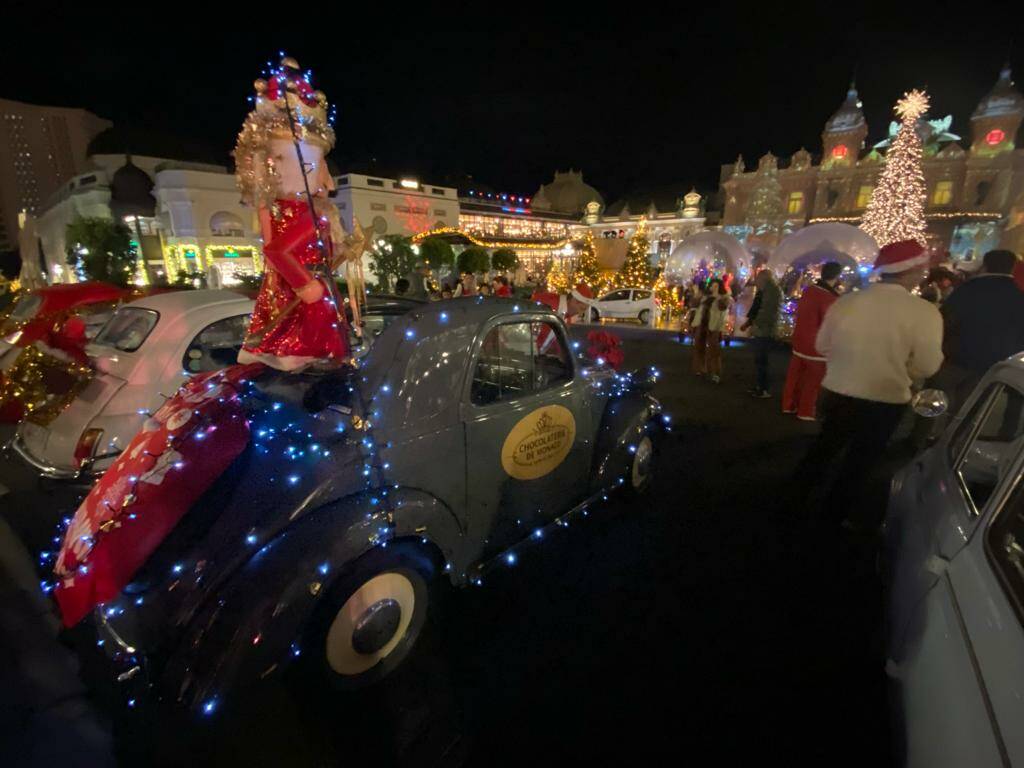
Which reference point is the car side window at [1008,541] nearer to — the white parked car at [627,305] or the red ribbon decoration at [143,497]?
the red ribbon decoration at [143,497]

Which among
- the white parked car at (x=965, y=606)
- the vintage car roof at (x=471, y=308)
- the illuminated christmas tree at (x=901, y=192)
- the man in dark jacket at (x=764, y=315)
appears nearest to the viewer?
the white parked car at (x=965, y=606)

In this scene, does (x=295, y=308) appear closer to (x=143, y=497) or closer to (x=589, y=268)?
(x=143, y=497)

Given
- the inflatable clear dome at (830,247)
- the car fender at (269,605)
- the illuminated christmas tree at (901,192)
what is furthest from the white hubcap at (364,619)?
the illuminated christmas tree at (901,192)

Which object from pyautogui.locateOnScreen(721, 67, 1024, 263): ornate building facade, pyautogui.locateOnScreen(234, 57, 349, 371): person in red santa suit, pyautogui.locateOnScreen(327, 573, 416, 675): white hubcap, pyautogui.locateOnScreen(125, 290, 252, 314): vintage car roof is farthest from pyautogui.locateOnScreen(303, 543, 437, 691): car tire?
pyautogui.locateOnScreen(721, 67, 1024, 263): ornate building facade

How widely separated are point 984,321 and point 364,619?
5440 millimetres

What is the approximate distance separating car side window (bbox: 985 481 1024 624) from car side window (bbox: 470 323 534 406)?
2108 mm

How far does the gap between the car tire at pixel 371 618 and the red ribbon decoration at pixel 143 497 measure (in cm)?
78

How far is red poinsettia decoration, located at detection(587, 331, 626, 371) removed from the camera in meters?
4.20

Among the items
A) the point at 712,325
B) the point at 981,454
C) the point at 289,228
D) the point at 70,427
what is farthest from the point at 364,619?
the point at 712,325

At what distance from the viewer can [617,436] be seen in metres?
3.57

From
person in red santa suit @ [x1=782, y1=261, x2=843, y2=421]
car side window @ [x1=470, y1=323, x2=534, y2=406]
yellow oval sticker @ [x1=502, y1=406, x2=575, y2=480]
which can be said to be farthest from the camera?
person in red santa suit @ [x1=782, y1=261, x2=843, y2=421]

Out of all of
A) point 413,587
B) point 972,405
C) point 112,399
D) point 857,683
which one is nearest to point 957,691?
point 857,683

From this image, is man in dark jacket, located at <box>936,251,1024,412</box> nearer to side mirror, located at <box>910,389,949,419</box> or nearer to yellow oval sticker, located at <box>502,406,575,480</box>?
side mirror, located at <box>910,389,949,419</box>

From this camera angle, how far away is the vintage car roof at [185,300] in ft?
13.4
